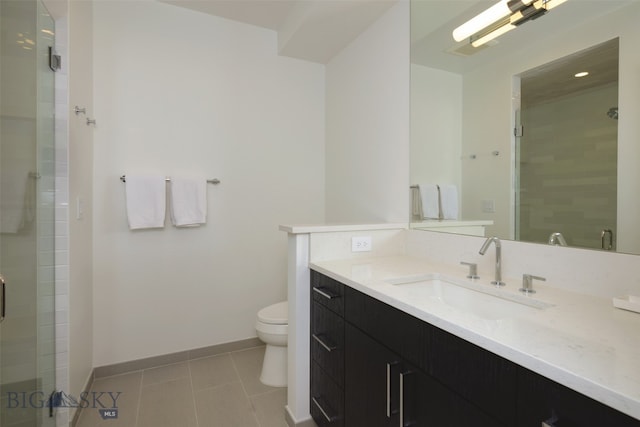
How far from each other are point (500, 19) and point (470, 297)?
4.00ft

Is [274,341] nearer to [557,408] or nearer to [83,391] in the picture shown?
[83,391]

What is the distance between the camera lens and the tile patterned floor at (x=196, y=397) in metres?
1.65

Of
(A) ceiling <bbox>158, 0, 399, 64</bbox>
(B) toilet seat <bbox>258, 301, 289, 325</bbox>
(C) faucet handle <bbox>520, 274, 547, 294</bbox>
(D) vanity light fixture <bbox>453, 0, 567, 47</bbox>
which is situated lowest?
(B) toilet seat <bbox>258, 301, 289, 325</bbox>

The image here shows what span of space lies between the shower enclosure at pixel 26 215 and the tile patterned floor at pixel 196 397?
17.0 inches

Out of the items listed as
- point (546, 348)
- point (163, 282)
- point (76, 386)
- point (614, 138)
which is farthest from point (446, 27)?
point (76, 386)

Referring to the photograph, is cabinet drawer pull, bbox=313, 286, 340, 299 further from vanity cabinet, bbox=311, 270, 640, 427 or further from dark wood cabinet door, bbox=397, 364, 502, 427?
dark wood cabinet door, bbox=397, 364, 502, 427

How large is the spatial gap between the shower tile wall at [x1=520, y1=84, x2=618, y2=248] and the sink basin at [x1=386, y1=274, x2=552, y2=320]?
0.93 ft

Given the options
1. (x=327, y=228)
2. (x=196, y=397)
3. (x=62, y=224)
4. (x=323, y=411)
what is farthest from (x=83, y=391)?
(x=327, y=228)

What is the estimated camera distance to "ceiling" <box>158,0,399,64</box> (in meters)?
1.93

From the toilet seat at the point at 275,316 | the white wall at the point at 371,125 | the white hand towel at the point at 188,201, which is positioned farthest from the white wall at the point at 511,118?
the white hand towel at the point at 188,201

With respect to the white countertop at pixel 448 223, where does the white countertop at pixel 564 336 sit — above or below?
below

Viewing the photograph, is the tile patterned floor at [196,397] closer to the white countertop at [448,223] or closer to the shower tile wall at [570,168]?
the white countertop at [448,223]

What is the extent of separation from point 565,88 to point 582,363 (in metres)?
1.00

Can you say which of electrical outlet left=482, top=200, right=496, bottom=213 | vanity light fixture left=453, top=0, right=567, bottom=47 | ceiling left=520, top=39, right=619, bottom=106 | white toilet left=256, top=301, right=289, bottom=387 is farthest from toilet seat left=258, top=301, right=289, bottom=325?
vanity light fixture left=453, top=0, right=567, bottom=47
